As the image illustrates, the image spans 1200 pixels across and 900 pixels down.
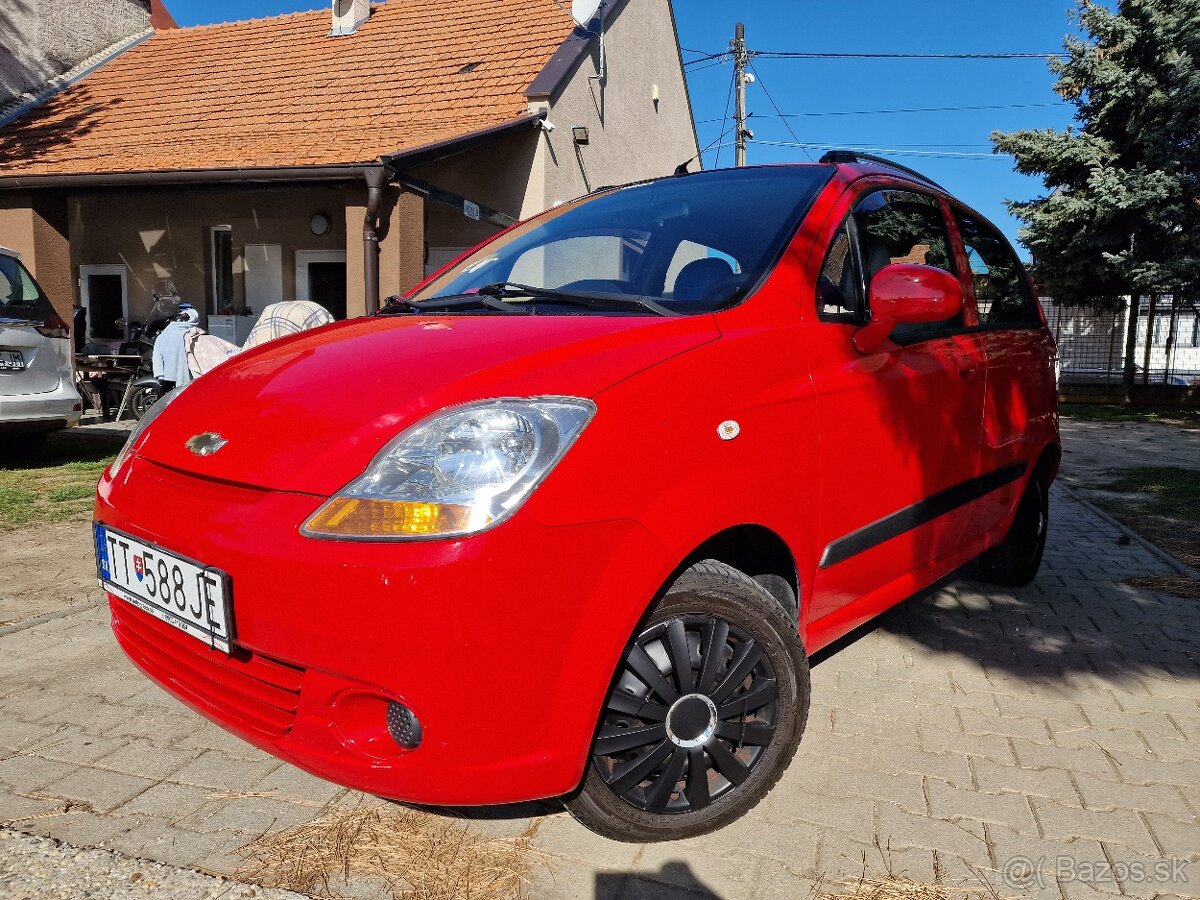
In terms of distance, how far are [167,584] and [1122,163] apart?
18974mm

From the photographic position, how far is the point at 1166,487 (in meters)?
7.27

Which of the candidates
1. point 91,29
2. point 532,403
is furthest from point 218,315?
point 532,403

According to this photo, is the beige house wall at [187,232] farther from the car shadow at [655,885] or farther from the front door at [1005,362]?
the car shadow at [655,885]

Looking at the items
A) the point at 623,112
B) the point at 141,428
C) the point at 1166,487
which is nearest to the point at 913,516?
the point at 141,428

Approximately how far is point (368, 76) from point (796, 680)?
40.9 ft

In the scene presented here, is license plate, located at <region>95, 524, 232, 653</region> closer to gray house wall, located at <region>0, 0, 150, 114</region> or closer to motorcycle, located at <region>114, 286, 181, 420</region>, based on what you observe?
motorcycle, located at <region>114, 286, 181, 420</region>

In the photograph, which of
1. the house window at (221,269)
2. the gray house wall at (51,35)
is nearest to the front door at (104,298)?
the house window at (221,269)

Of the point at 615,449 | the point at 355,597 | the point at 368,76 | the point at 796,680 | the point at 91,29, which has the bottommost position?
the point at 796,680

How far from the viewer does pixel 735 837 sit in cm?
207

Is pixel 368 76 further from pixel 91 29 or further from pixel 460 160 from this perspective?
pixel 91 29

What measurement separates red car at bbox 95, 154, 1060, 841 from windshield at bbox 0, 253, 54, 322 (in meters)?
5.35

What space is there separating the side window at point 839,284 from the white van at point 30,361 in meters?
6.41

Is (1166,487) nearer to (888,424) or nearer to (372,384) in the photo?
(888,424)

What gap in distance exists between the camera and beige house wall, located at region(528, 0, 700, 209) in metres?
11.6
